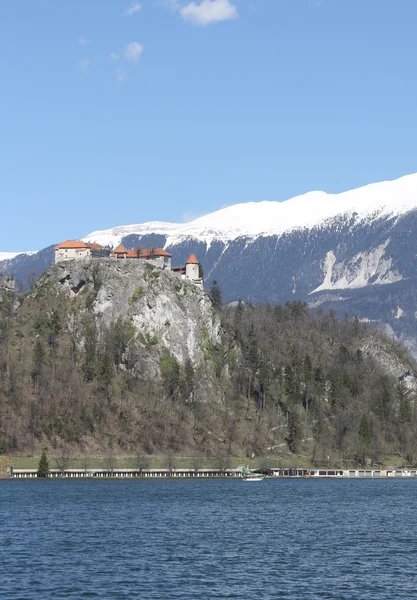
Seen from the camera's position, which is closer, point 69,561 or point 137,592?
point 137,592

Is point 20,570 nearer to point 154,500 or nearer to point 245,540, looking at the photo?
point 245,540

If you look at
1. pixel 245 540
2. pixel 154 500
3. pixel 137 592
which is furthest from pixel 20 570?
pixel 154 500

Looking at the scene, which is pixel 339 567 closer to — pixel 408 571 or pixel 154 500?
pixel 408 571

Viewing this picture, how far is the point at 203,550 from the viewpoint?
376 feet

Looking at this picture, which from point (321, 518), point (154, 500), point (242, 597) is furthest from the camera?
point (154, 500)

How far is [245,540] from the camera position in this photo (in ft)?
410

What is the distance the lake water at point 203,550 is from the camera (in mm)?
92125

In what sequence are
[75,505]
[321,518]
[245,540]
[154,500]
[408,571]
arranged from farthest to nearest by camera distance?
[154,500] < [75,505] < [321,518] < [245,540] < [408,571]

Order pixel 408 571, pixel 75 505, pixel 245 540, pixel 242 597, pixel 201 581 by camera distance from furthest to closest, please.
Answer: pixel 75 505
pixel 245 540
pixel 408 571
pixel 201 581
pixel 242 597

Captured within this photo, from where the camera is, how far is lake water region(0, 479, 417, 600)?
9212 centimetres

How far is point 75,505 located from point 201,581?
7759cm

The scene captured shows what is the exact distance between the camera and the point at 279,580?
96.4 metres

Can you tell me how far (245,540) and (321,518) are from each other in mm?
31834

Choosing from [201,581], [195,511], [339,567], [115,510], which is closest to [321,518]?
[195,511]
